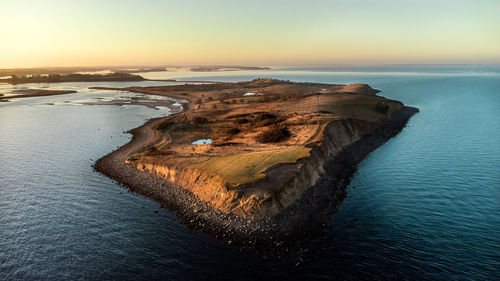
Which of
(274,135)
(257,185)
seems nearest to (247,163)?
(257,185)

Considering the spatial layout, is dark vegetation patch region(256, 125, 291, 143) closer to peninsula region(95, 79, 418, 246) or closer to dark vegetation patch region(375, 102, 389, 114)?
peninsula region(95, 79, 418, 246)

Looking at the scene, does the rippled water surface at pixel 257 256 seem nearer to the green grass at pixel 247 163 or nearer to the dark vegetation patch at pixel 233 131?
the green grass at pixel 247 163

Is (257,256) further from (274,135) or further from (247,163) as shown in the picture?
(274,135)

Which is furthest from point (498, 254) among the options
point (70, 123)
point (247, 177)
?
point (70, 123)

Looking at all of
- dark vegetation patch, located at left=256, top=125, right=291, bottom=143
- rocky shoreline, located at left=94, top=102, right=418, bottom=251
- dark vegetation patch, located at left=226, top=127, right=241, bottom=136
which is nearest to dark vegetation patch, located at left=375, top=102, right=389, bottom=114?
rocky shoreline, located at left=94, top=102, right=418, bottom=251

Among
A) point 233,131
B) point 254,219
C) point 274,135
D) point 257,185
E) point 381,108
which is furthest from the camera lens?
point 381,108

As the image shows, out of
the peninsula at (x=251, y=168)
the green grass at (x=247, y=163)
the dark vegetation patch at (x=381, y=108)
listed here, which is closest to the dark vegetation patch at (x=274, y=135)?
the peninsula at (x=251, y=168)
